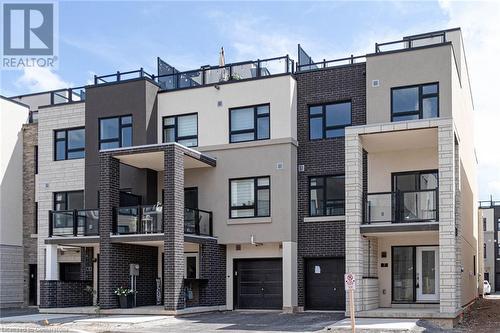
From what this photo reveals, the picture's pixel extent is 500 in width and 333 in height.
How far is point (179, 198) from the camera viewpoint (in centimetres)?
2298

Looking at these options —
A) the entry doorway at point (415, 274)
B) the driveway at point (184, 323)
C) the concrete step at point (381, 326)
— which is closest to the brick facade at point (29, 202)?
the driveway at point (184, 323)

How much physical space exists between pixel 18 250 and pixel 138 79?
423 inches

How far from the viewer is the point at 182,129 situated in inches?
1046

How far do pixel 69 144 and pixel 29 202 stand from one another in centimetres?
440

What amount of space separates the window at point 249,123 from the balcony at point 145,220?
3.41 m

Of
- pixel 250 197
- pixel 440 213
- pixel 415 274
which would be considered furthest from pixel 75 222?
pixel 440 213

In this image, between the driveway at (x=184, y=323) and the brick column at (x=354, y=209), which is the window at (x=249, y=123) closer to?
the brick column at (x=354, y=209)

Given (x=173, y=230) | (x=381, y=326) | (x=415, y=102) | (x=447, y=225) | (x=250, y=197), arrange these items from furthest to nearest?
(x=250, y=197) < (x=415, y=102) < (x=173, y=230) < (x=447, y=225) < (x=381, y=326)

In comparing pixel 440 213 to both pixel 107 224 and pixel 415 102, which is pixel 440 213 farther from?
pixel 107 224

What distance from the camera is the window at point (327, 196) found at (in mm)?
24302

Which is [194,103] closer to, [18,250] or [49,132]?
[49,132]

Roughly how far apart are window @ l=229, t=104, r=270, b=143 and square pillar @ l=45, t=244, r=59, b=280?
27.3 feet

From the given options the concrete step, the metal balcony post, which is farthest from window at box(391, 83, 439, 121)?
the metal balcony post

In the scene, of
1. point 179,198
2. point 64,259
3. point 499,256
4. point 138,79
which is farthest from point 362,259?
point 499,256
